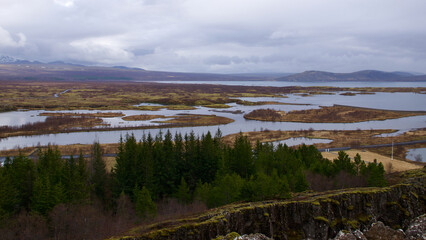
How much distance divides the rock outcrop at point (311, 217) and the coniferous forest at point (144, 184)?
4121 mm

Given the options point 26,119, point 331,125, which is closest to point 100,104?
point 26,119

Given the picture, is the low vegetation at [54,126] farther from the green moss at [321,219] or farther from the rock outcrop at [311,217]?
the green moss at [321,219]

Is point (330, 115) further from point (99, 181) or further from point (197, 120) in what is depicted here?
point (99, 181)

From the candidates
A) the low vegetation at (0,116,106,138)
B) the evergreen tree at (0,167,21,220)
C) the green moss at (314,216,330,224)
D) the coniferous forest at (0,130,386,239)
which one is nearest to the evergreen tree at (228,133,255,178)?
the coniferous forest at (0,130,386,239)

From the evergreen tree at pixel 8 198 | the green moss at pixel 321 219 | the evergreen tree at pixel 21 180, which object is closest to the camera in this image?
the green moss at pixel 321 219

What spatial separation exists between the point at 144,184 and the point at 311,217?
20.1 metres

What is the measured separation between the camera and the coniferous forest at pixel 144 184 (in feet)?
79.2

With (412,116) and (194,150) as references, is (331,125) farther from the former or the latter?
(194,150)

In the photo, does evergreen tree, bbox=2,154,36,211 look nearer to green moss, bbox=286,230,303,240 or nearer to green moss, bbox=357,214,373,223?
green moss, bbox=286,230,303,240

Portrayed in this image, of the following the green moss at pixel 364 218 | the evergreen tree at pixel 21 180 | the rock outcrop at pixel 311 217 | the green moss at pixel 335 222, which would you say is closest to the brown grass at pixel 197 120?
the evergreen tree at pixel 21 180

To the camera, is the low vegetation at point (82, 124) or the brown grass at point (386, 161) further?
the low vegetation at point (82, 124)

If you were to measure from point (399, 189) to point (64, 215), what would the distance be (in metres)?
24.0

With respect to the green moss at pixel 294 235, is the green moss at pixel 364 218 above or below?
above

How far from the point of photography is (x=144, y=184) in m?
34.3
